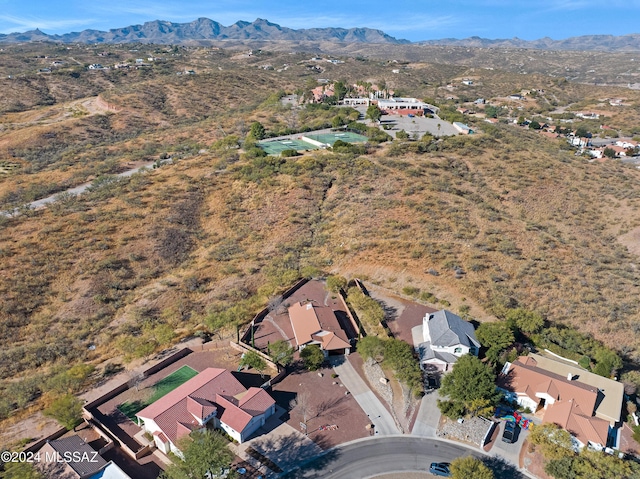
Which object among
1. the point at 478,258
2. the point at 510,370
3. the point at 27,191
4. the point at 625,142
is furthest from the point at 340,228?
the point at 625,142

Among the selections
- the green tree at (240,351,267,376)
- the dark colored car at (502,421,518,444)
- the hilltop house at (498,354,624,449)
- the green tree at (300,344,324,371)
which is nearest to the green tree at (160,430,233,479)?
Answer: the green tree at (240,351,267,376)

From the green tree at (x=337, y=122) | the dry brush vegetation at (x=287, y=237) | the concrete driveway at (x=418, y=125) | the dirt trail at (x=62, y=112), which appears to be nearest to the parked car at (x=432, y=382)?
the dry brush vegetation at (x=287, y=237)

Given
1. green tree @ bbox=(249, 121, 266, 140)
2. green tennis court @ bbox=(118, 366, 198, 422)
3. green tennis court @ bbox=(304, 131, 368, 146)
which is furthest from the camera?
green tree @ bbox=(249, 121, 266, 140)

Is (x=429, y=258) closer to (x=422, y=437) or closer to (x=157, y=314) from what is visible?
(x=422, y=437)

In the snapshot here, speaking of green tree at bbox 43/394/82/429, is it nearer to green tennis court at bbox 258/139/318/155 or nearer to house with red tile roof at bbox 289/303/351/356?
house with red tile roof at bbox 289/303/351/356

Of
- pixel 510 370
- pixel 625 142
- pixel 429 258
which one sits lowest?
pixel 510 370

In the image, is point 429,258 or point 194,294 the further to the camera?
point 429,258

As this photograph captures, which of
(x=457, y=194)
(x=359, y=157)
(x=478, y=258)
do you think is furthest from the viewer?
(x=359, y=157)

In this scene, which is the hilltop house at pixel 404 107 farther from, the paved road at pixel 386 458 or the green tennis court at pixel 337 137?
the paved road at pixel 386 458
